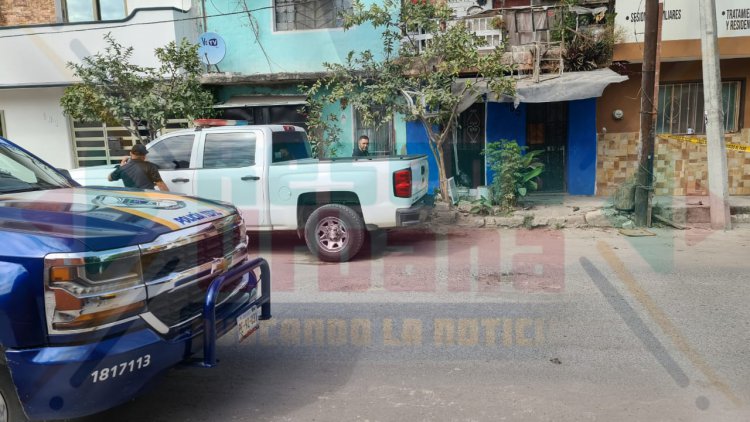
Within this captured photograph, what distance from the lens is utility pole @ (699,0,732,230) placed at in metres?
9.14

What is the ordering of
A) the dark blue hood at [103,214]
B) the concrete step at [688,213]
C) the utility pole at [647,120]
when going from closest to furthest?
the dark blue hood at [103,214]
the utility pole at [647,120]
the concrete step at [688,213]

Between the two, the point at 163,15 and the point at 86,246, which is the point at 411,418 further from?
the point at 163,15

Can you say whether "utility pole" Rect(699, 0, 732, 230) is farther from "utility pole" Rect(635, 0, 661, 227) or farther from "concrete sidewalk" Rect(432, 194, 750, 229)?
"utility pole" Rect(635, 0, 661, 227)

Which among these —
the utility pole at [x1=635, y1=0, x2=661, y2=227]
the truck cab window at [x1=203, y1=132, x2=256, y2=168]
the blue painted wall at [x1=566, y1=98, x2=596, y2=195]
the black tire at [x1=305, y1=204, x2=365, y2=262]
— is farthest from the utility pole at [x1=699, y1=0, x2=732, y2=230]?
the truck cab window at [x1=203, y1=132, x2=256, y2=168]

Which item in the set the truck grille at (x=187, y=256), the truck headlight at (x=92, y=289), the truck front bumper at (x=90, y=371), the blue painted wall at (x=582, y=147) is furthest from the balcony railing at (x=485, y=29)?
the truck front bumper at (x=90, y=371)

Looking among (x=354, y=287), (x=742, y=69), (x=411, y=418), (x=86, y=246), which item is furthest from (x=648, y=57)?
(x=86, y=246)

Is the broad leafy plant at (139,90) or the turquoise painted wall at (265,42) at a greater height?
the turquoise painted wall at (265,42)

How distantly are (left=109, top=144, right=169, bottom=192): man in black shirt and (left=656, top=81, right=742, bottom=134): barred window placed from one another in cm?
1042

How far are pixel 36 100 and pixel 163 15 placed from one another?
4.45 m

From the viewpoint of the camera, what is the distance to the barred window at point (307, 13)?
12883mm

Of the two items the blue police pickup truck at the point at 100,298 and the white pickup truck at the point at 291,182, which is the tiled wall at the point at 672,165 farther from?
the blue police pickup truck at the point at 100,298

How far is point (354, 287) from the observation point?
641 cm

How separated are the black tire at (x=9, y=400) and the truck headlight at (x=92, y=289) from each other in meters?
0.35

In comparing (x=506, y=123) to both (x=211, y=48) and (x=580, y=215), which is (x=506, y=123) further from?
(x=211, y=48)
